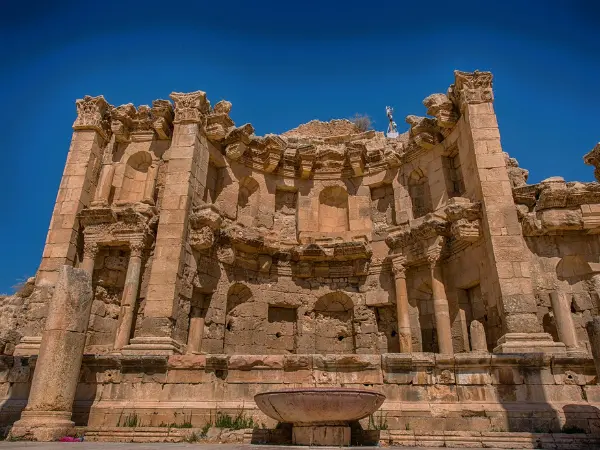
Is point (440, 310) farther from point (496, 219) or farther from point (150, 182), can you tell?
point (150, 182)

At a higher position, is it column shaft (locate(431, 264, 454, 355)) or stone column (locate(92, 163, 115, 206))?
stone column (locate(92, 163, 115, 206))

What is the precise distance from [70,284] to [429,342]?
10.5 metres

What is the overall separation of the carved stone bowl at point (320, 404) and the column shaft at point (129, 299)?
21.3ft

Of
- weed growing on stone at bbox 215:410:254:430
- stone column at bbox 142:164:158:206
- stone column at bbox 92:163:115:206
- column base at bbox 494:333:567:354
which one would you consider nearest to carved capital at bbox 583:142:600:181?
column base at bbox 494:333:567:354

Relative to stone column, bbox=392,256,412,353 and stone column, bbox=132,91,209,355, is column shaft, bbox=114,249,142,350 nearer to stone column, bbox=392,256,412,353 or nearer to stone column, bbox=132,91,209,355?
stone column, bbox=132,91,209,355

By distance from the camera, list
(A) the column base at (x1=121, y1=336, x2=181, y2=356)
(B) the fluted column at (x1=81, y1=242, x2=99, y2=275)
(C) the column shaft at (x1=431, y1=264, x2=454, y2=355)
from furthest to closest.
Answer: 1. (B) the fluted column at (x1=81, y1=242, x2=99, y2=275)
2. (C) the column shaft at (x1=431, y1=264, x2=454, y2=355)
3. (A) the column base at (x1=121, y1=336, x2=181, y2=356)

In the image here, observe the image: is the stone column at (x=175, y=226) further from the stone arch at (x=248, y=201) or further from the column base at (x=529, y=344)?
the column base at (x=529, y=344)

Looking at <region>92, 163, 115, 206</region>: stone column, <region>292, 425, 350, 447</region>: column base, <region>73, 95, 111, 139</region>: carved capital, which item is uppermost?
<region>73, 95, 111, 139</region>: carved capital

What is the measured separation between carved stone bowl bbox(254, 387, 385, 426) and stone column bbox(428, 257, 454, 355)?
6533 millimetres

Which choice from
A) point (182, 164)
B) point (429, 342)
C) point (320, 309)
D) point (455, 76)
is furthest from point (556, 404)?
point (182, 164)

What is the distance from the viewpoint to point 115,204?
13.9 meters

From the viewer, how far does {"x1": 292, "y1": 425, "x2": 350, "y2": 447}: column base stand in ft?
22.1

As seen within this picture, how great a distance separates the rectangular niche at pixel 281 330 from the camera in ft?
48.3

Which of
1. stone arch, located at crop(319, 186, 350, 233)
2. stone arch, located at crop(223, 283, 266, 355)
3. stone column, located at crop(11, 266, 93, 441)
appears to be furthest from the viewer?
stone arch, located at crop(319, 186, 350, 233)
